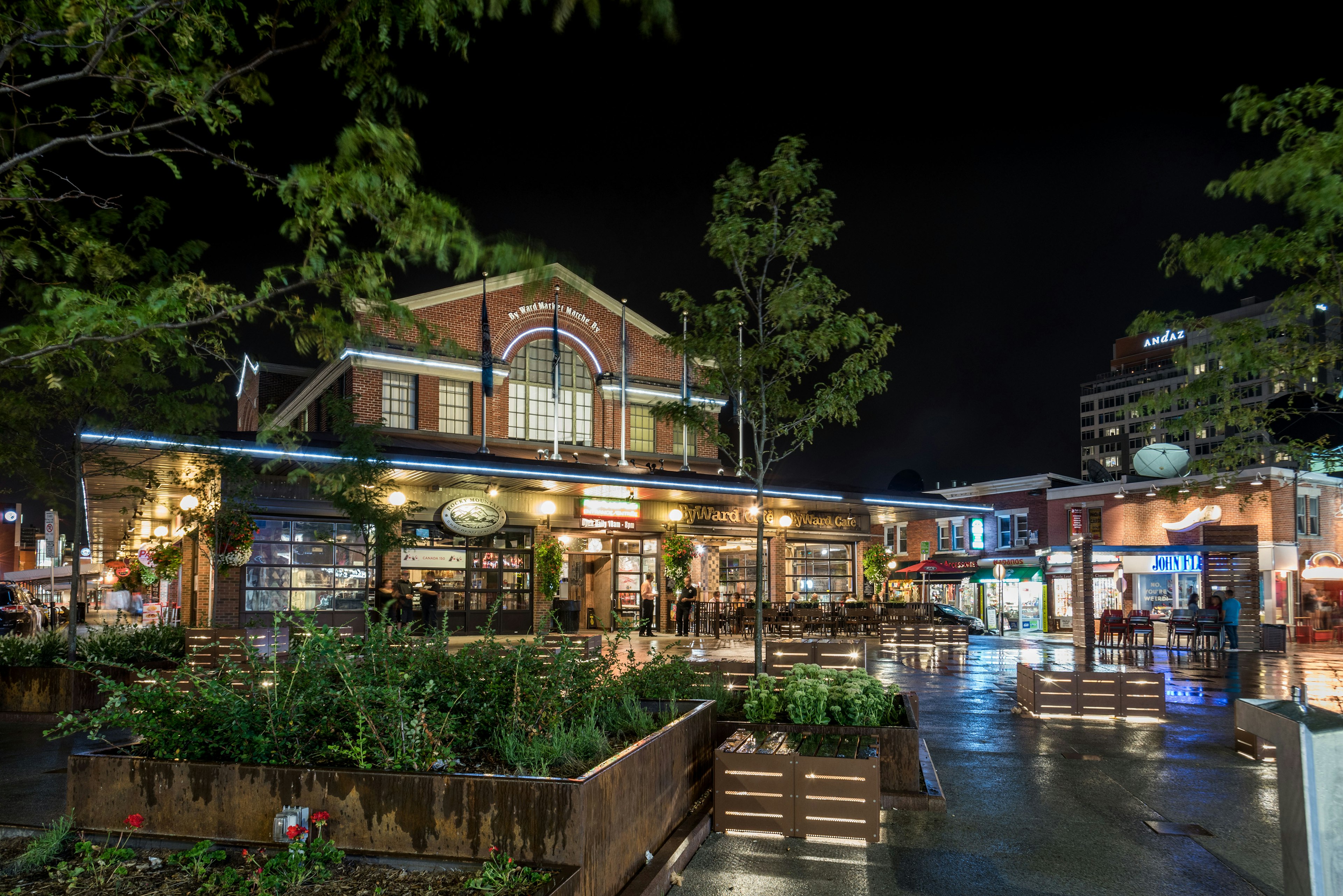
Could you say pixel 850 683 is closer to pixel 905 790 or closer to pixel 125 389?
pixel 905 790

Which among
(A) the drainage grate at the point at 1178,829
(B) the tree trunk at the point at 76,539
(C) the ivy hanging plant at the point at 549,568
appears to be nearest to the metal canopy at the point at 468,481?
(B) the tree trunk at the point at 76,539

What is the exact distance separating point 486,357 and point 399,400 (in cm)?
328

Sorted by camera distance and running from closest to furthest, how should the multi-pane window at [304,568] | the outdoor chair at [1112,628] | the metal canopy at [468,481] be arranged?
the metal canopy at [468,481], the multi-pane window at [304,568], the outdoor chair at [1112,628]

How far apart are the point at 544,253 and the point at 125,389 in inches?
529

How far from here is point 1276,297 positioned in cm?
1057

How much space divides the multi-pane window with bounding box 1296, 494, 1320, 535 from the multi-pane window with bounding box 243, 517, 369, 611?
35189 mm

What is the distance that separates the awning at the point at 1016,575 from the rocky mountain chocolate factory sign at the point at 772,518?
7.41m

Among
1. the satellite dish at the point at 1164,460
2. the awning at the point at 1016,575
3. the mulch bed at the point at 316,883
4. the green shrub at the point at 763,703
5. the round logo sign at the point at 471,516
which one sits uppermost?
the satellite dish at the point at 1164,460

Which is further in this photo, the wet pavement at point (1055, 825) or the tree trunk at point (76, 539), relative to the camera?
the tree trunk at point (76, 539)

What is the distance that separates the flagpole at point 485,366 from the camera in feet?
92.9

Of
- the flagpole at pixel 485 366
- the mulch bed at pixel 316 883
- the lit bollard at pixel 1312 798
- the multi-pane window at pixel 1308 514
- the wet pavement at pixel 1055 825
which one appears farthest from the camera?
the multi-pane window at pixel 1308 514

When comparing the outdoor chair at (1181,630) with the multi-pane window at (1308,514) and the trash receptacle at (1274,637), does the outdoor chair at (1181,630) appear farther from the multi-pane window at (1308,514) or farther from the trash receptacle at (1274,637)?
the multi-pane window at (1308,514)

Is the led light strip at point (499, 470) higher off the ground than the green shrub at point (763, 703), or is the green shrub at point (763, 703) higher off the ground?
the led light strip at point (499, 470)

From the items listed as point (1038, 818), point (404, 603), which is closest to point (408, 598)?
point (404, 603)
